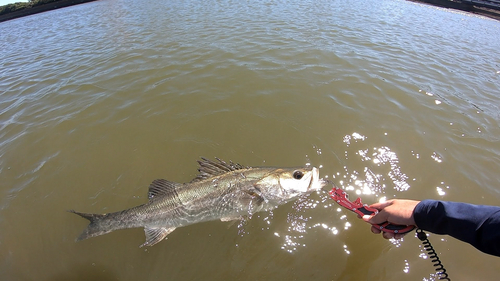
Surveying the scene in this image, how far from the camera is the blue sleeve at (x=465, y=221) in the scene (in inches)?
73.5

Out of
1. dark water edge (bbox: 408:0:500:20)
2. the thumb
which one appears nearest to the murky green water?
the thumb

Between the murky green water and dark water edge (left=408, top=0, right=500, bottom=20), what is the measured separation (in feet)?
50.5

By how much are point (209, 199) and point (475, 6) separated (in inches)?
1288

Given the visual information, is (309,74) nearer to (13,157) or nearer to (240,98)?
(240,98)

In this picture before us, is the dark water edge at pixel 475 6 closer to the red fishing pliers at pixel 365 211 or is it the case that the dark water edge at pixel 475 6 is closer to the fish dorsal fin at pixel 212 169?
the red fishing pliers at pixel 365 211

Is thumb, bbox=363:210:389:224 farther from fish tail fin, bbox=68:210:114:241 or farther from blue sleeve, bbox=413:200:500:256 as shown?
fish tail fin, bbox=68:210:114:241

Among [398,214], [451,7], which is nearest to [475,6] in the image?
[451,7]

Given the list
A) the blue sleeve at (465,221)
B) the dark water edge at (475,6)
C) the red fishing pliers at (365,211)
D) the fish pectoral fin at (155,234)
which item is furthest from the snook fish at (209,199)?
the dark water edge at (475,6)

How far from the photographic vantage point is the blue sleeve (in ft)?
6.13

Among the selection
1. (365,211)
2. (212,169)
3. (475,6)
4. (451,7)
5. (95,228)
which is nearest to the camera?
(365,211)

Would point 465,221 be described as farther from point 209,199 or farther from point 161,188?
point 161,188

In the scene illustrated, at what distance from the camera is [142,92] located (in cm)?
760

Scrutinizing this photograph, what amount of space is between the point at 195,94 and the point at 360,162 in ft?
16.6

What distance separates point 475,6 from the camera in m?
22.7
